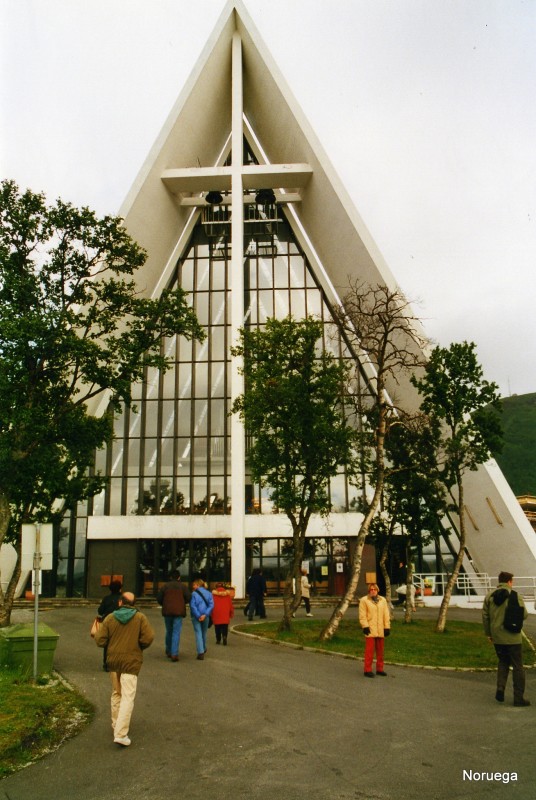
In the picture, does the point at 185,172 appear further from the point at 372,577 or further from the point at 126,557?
the point at 372,577

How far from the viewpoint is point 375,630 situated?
930 centimetres

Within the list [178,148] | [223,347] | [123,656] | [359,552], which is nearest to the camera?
[123,656]

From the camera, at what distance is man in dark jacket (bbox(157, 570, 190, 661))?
1064 cm

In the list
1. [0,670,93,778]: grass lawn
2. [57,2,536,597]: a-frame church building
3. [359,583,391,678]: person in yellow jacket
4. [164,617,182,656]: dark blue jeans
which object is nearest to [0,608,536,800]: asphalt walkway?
[0,670,93,778]: grass lawn

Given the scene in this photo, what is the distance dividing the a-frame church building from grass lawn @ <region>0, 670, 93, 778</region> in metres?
15.5

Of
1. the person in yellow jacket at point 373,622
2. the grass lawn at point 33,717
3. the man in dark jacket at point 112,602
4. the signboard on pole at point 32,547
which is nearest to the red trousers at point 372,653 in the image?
the person in yellow jacket at point 373,622

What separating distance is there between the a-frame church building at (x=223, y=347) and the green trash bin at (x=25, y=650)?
14.6 metres

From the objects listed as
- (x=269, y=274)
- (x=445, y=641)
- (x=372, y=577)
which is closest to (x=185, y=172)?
(x=269, y=274)

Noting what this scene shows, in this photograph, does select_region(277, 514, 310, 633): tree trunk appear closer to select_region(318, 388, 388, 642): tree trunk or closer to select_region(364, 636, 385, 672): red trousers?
select_region(318, 388, 388, 642): tree trunk

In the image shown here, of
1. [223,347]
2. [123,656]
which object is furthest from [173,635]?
[223,347]

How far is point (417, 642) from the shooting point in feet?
41.5

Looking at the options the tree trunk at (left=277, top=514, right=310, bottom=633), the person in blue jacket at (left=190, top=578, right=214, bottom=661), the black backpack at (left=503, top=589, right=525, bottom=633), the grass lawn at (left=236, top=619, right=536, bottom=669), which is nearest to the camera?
the black backpack at (left=503, top=589, right=525, bottom=633)

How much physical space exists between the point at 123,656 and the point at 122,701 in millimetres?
377

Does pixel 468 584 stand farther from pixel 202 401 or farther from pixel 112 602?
pixel 112 602
